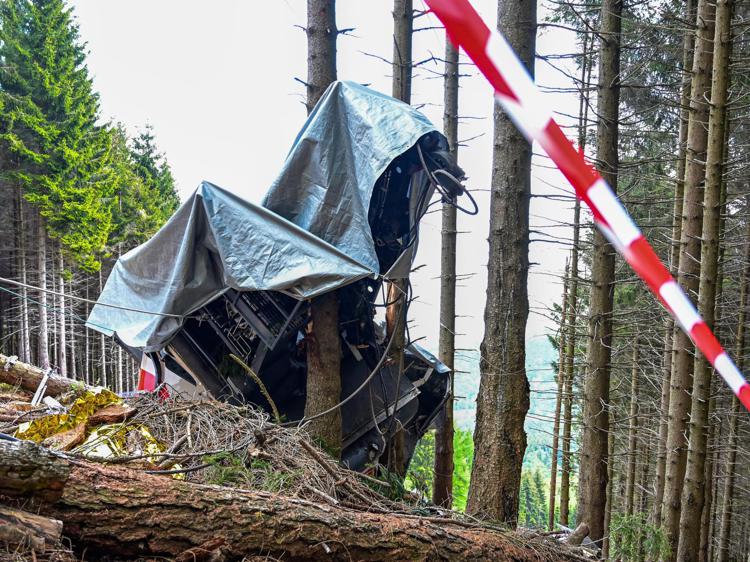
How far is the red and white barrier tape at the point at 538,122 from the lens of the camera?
99 cm

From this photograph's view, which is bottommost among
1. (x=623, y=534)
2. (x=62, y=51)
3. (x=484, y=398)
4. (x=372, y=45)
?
(x=623, y=534)

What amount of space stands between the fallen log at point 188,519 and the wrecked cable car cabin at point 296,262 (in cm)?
172

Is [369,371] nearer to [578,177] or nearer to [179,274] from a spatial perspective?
[179,274]

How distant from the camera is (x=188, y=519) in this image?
86.3 inches

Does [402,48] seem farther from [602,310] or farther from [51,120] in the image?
[51,120]

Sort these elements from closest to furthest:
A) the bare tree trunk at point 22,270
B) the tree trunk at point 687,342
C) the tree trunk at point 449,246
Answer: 1. the tree trunk at point 687,342
2. the tree trunk at point 449,246
3. the bare tree trunk at point 22,270

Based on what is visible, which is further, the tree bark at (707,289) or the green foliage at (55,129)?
the green foliage at (55,129)

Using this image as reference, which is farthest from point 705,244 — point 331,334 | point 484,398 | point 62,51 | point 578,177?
point 62,51

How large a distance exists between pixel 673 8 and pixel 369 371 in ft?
31.1

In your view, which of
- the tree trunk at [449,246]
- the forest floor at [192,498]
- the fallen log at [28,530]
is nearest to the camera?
the fallen log at [28,530]

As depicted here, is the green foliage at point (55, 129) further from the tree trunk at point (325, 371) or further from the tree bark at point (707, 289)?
the tree bark at point (707, 289)

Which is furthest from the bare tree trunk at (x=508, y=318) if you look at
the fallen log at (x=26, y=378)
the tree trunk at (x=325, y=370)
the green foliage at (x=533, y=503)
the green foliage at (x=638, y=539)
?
the green foliage at (x=533, y=503)

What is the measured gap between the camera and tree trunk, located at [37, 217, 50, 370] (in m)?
18.9

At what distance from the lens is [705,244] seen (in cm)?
638
